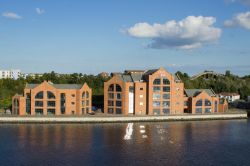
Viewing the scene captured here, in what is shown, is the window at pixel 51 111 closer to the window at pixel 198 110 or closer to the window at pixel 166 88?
the window at pixel 166 88

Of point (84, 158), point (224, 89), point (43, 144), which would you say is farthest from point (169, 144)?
point (224, 89)

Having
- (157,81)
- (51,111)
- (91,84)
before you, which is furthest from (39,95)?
(91,84)

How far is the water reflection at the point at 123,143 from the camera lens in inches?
1676

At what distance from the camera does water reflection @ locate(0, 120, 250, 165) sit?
42562 mm

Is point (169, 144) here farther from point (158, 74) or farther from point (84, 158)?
point (158, 74)

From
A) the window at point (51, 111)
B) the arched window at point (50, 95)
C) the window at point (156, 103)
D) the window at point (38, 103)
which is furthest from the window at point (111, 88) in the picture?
the window at point (38, 103)

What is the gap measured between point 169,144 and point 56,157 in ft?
56.3

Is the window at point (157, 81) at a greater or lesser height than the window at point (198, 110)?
greater

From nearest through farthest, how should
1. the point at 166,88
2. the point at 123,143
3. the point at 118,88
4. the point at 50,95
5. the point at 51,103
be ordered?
the point at 123,143
the point at 50,95
the point at 51,103
the point at 118,88
the point at 166,88

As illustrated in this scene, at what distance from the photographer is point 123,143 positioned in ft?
170

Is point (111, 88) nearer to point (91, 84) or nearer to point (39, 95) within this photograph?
point (39, 95)

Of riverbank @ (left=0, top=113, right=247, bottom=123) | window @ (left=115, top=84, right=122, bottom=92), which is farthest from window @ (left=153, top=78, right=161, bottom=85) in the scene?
riverbank @ (left=0, top=113, right=247, bottom=123)

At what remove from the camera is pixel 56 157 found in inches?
1702

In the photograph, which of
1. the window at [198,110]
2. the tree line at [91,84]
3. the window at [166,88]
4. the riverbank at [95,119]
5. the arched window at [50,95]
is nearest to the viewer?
the riverbank at [95,119]
